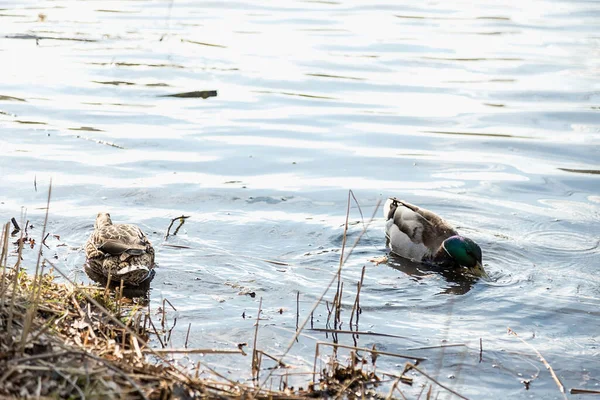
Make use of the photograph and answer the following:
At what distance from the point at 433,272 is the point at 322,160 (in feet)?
9.94

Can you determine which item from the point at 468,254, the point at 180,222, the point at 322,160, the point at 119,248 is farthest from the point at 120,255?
the point at 322,160

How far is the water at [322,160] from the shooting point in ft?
23.4

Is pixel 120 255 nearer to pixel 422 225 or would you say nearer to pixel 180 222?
pixel 180 222

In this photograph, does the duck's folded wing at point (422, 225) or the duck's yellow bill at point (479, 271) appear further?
the duck's folded wing at point (422, 225)

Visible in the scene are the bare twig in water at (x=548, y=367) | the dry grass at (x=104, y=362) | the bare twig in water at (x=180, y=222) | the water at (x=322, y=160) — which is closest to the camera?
the dry grass at (x=104, y=362)

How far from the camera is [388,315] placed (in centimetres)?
728

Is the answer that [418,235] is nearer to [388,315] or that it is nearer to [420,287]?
[420,287]

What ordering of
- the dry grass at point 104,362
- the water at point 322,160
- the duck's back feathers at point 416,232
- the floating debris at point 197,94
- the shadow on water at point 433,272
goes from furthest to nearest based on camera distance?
the floating debris at point 197,94, the duck's back feathers at point 416,232, the shadow on water at point 433,272, the water at point 322,160, the dry grass at point 104,362

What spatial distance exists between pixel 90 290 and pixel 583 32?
15.1 meters

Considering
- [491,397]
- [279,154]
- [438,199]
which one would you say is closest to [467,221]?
[438,199]

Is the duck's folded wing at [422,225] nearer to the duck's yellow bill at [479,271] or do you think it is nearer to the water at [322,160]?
the water at [322,160]

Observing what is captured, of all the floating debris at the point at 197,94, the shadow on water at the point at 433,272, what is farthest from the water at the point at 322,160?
the floating debris at the point at 197,94

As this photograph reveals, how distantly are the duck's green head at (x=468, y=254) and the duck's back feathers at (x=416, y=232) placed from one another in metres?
0.39

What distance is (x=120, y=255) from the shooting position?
7797 mm
